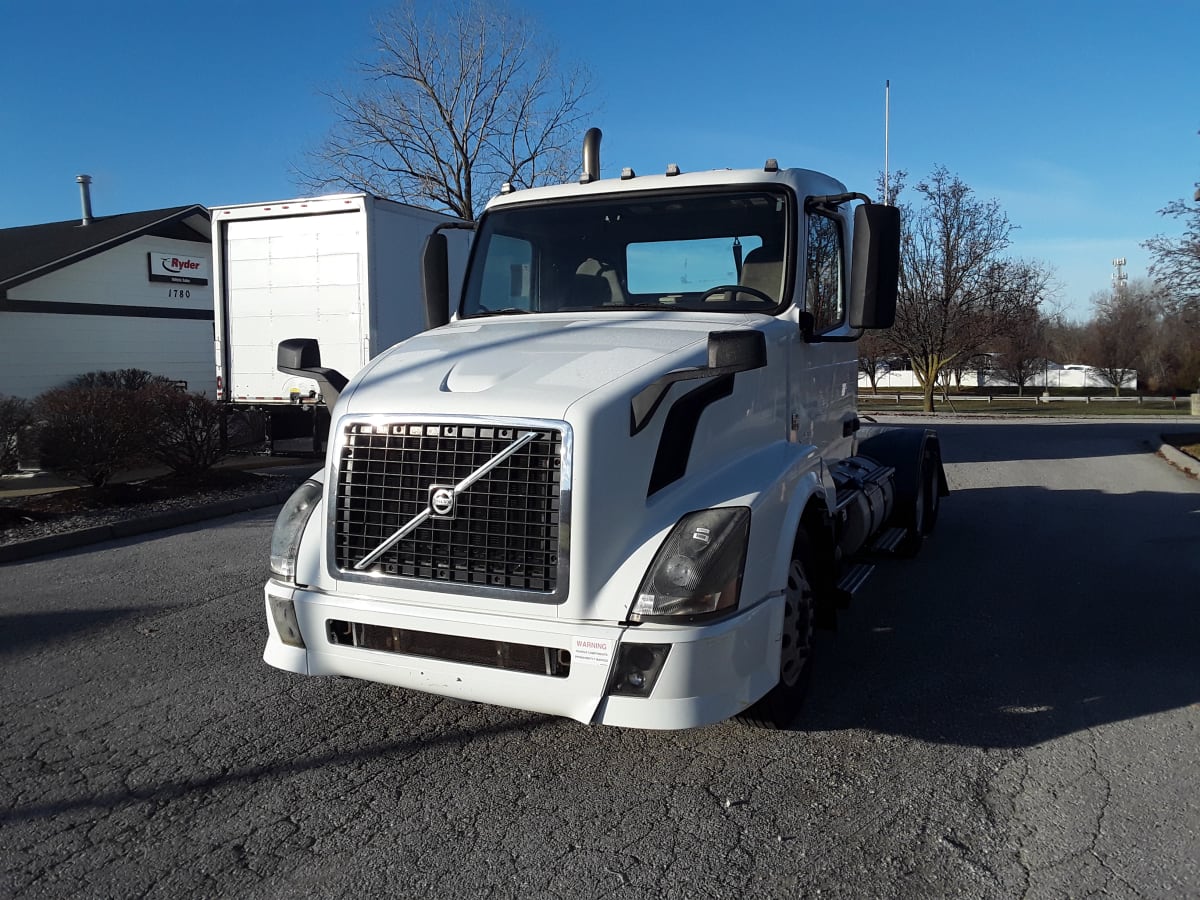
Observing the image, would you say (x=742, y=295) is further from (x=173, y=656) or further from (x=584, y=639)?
(x=173, y=656)

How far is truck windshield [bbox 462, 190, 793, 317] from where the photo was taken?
16.0 feet

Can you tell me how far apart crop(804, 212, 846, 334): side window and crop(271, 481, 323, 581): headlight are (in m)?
2.65

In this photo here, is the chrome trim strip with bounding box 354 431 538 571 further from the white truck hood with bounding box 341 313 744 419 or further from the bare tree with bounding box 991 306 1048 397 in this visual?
the bare tree with bounding box 991 306 1048 397

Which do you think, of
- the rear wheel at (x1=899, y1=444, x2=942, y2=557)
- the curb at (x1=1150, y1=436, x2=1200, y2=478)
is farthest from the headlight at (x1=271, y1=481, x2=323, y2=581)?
the curb at (x1=1150, y1=436, x2=1200, y2=478)

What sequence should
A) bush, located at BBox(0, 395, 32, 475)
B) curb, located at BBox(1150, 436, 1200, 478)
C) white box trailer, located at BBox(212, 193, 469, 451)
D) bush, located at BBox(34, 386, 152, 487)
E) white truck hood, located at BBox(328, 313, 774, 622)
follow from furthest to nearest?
curb, located at BBox(1150, 436, 1200, 478)
white box trailer, located at BBox(212, 193, 469, 451)
bush, located at BBox(0, 395, 32, 475)
bush, located at BBox(34, 386, 152, 487)
white truck hood, located at BBox(328, 313, 774, 622)

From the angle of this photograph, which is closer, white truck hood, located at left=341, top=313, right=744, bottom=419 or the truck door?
white truck hood, located at left=341, top=313, right=744, bottom=419

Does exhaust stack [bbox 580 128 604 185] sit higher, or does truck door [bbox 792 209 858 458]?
exhaust stack [bbox 580 128 604 185]

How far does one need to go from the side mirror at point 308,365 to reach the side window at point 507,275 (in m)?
1.08

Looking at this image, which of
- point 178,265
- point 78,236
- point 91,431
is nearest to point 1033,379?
point 178,265

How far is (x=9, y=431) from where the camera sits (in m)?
9.97

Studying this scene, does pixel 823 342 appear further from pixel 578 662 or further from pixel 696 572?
pixel 578 662

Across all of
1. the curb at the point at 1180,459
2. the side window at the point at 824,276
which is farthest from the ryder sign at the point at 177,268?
the curb at the point at 1180,459

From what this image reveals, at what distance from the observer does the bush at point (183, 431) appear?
1076 centimetres

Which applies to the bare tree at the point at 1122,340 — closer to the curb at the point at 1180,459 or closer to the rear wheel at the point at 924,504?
the curb at the point at 1180,459
